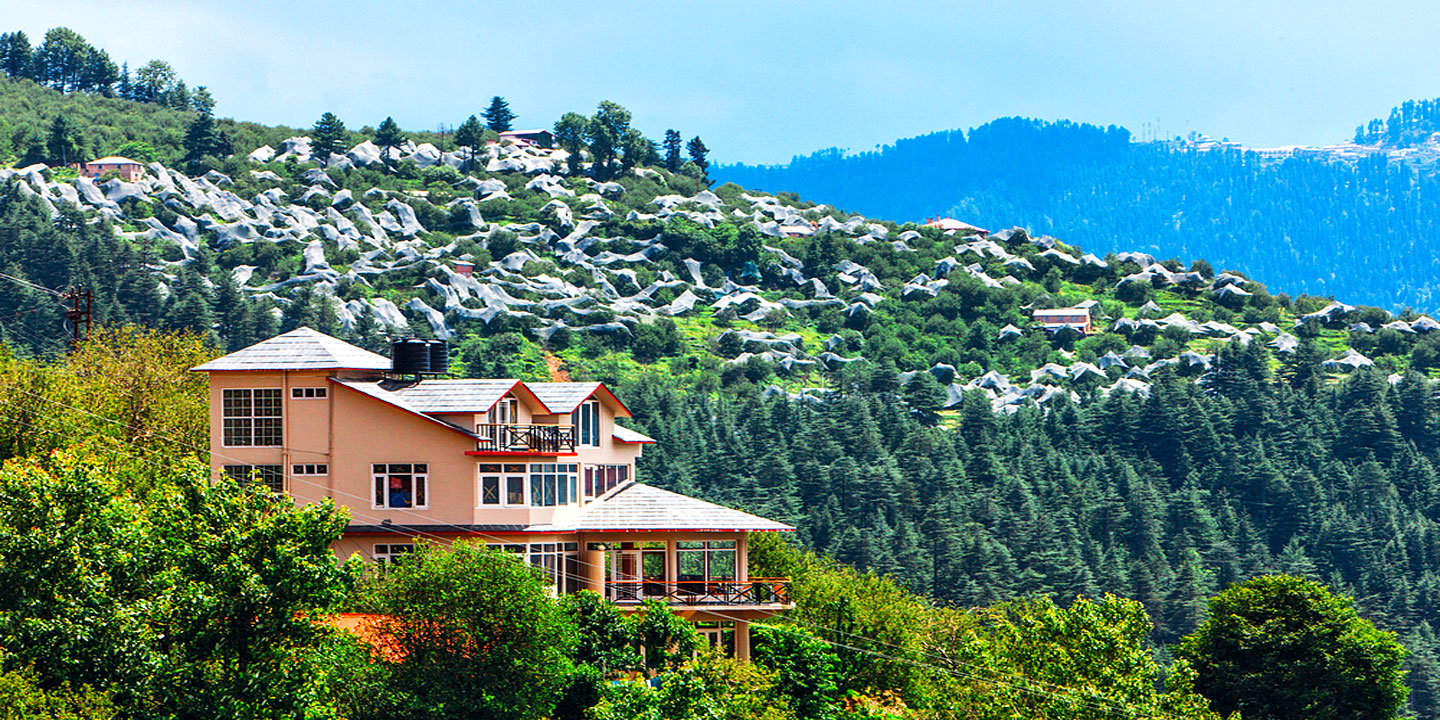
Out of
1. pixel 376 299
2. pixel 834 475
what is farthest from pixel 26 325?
pixel 834 475

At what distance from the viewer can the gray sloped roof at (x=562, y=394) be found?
58.4m

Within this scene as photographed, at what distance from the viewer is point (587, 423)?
61.4 meters

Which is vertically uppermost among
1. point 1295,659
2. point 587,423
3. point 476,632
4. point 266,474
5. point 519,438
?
point 587,423

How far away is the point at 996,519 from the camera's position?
130125mm

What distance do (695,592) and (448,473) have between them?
9.83m

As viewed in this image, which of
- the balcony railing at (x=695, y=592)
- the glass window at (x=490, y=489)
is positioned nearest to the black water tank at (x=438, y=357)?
the glass window at (x=490, y=489)

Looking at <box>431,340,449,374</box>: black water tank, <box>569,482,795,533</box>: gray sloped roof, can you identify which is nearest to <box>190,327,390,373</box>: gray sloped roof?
<box>431,340,449,374</box>: black water tank

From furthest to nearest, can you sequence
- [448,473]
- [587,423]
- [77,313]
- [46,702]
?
1. [77,313]
2. [587,423]
3. [448,473]
4. [46,702]

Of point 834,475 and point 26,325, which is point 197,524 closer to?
point 834,475

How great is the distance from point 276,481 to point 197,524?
13.3 m

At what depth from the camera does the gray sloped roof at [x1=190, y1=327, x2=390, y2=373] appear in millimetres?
55000

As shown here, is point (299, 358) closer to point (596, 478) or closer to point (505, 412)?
point (505, 412)

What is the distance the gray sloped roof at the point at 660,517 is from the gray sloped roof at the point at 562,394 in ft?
12.6

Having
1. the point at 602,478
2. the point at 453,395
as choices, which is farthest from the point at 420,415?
the point at 602,478
